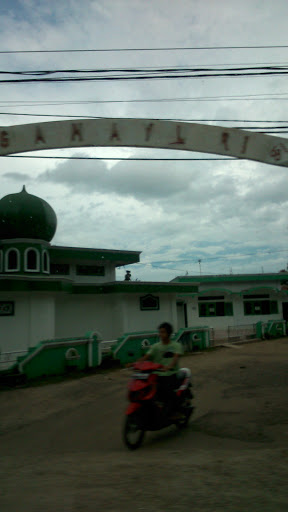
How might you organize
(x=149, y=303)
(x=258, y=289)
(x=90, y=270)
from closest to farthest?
(x=149, y=303) < (x=90, y=270) < (x=258, y=289)

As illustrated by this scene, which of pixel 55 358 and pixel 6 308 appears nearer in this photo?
pixel 55 358

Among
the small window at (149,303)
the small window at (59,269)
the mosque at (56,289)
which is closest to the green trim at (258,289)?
the mosque at (56,289)

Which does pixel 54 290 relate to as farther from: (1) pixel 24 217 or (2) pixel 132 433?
(2) pixel 132 433

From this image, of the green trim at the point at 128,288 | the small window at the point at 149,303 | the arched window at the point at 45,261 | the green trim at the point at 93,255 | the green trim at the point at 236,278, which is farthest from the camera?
the green trim at the point at 236,278

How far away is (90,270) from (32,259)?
4.27 metres

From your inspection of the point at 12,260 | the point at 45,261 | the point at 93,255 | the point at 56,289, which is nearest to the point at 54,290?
the point at 56,289

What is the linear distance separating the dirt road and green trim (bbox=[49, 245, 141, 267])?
10.1 meters

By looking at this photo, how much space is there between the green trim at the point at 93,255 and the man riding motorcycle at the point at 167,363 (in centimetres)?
1408

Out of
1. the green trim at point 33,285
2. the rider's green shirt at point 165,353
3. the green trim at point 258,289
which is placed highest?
the green trim at point 258,289

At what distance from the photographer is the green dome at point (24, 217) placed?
59.2 ft

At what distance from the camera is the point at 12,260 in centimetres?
1822

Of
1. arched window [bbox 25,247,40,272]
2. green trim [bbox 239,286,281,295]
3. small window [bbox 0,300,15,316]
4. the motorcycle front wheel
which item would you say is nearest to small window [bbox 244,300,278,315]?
green trim [bbox 239,286,281,295]

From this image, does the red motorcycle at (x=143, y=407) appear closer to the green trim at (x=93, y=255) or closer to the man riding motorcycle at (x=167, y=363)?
the man riding motorcycle at (x=167, y=363)

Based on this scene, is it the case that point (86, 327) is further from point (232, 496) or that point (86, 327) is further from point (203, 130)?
point (232, 496)
